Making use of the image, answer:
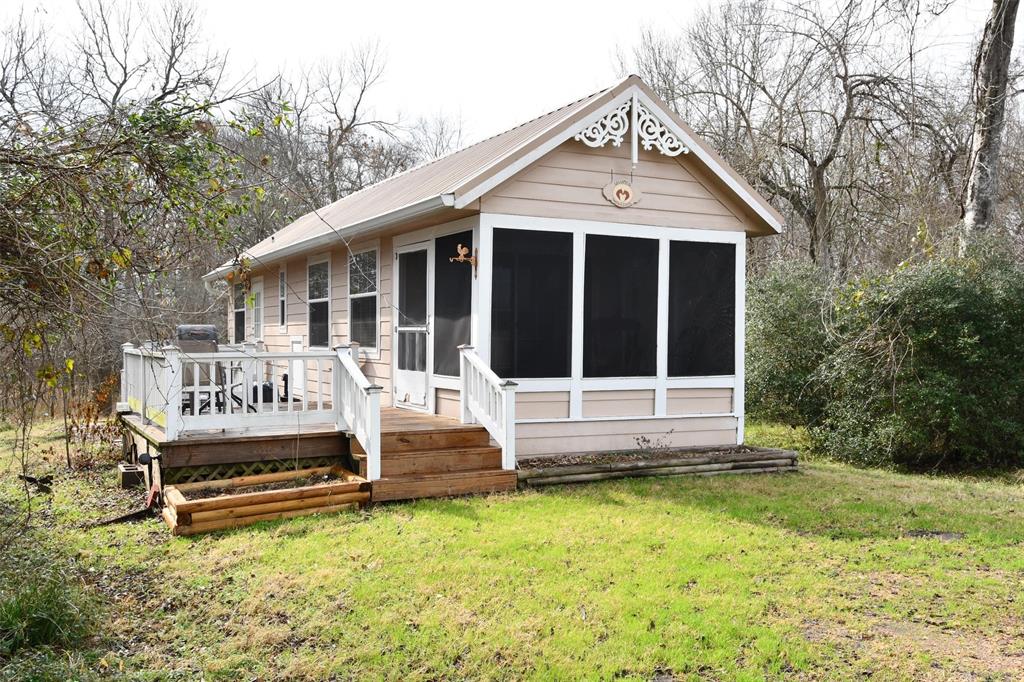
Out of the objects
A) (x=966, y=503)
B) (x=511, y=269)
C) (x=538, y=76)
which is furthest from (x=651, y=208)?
(x=538, y=76)

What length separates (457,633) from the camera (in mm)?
4309

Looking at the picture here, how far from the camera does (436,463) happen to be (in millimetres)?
7523

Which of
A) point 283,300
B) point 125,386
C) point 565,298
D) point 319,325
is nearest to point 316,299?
point 319,325

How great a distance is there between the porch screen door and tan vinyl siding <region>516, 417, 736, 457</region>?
58.5 inches

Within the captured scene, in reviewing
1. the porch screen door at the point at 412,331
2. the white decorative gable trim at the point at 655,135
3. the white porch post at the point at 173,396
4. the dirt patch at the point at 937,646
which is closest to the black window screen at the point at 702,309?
the white decorative gable trim at the point at 655,135

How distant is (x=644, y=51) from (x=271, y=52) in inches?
535

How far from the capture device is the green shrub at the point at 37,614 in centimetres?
399

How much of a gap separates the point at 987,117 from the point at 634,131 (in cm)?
571

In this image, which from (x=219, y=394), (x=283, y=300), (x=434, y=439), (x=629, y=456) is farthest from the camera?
(x=283, y=300)

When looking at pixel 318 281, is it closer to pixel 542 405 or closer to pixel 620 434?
pixel 542 405

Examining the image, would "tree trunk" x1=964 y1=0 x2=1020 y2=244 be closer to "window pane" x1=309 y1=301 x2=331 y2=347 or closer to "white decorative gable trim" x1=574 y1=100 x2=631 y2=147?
"white decorative gable trim" x1=574 y1=100 x2=631 y2=147

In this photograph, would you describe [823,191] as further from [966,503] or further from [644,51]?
[966,503]

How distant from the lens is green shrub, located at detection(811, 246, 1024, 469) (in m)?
9.44

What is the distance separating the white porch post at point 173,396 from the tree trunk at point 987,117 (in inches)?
390
